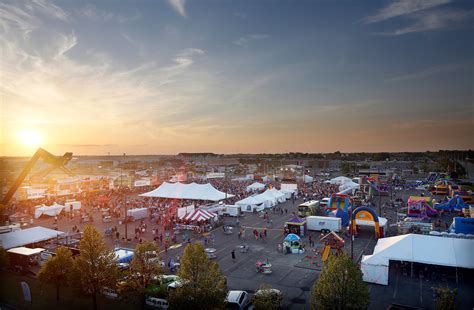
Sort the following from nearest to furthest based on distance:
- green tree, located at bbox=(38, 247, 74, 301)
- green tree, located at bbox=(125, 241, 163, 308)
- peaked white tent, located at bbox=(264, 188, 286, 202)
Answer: green tree, located at bbox=(125, 241, 163, 308)
green tree, located at bbox=(38, 247, 74, 301)
peaked white tent, located at bbox=(264, 188, 286, 202)


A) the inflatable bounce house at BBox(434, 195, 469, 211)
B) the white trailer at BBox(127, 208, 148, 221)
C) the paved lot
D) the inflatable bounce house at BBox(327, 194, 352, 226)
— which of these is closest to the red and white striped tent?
the paved lot

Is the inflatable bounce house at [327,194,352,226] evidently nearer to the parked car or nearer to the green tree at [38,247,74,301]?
the parked car

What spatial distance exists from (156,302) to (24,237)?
12.9 metres

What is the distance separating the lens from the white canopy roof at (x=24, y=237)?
20.1 m

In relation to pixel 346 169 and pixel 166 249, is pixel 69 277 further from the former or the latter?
pixel 346 169

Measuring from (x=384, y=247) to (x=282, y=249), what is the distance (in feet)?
22.3

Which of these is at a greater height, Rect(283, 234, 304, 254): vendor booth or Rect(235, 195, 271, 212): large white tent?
Rect(235, 195, 271, 212): large white tent

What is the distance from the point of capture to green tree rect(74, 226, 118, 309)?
12.5 metres

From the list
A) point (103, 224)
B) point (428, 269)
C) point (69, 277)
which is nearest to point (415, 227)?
point (428, 269)

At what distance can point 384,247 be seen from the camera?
56.4ft

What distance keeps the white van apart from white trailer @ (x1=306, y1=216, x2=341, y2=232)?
16.5m

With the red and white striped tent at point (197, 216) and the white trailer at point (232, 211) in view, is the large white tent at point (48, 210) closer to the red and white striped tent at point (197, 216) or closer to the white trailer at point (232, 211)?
the red and white striped tent at point (197, 216)

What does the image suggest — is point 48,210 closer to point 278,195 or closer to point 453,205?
point 278,195

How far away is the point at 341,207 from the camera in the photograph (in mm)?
28484
